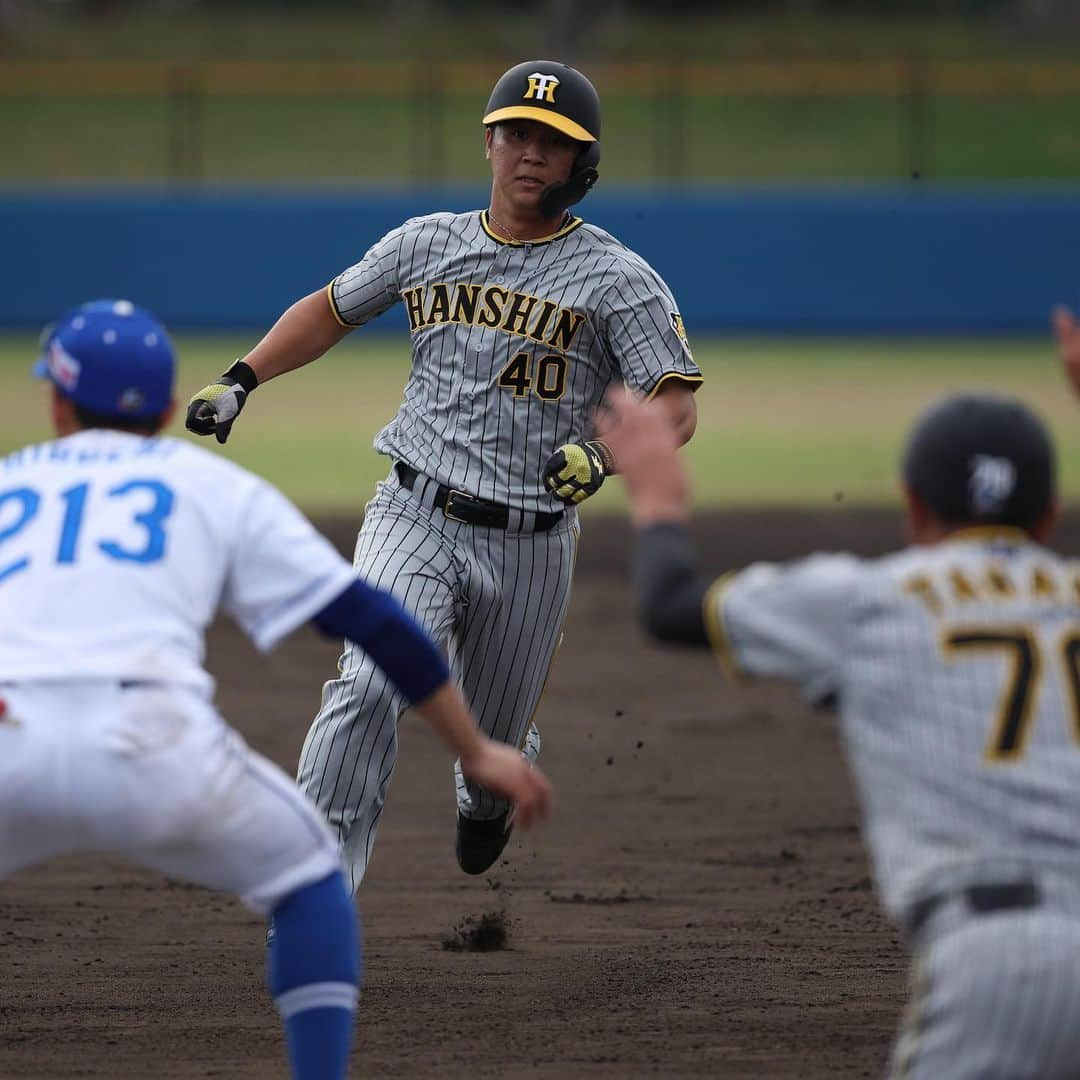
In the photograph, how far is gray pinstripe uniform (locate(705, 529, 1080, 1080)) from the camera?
2.84m

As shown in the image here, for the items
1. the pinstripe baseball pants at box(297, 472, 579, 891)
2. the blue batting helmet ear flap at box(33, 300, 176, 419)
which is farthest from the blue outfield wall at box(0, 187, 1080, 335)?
the blue batting helmet ear flap at box(33, 300, 176, 419)

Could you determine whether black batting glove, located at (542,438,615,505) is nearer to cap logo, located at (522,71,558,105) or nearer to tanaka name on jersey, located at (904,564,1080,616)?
cap logo, located at (522,71,558,105)

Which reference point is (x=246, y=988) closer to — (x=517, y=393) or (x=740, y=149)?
(x=517, y=393)

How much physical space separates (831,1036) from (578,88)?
9.25 ft

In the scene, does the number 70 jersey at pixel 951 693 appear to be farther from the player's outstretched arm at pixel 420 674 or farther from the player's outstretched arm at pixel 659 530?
the player's outstretched arm at pixel 420 674

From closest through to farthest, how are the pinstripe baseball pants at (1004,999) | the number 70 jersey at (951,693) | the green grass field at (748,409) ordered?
the pinstripe baseball pants at (1004,999)
the number 70 jersey at (951,693)
the green grass field at (748,409)

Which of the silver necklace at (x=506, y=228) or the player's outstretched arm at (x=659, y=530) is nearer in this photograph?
the player's outstretched arm at (x=659, y=530)

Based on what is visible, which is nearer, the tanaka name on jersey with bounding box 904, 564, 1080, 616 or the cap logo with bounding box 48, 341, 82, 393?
the tanaka name on jersey with bounding box 904, 564, 1080, 616

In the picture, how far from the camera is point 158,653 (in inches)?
132

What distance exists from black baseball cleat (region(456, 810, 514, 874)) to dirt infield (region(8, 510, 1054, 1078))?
0.41ft

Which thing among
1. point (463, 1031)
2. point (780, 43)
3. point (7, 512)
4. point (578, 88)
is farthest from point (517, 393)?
point (780, 43)

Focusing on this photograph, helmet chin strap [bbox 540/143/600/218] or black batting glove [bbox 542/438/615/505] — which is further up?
helmet chin strap [bbox 540/143/600/218]

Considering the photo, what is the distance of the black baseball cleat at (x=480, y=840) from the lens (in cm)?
599

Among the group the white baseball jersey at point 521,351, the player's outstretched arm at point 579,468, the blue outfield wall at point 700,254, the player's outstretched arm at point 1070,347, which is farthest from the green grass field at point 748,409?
the player's outstretched arm at point 1070,347
